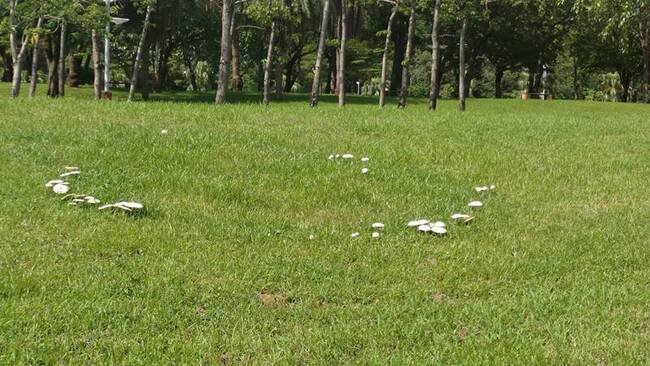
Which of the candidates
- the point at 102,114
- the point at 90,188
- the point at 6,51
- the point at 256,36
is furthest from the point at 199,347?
the point at 6,51

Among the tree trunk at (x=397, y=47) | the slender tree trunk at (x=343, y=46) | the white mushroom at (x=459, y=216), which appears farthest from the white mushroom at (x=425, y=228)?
the tree trunk at (x=397, y=47)

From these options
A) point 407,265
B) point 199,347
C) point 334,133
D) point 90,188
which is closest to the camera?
point 199,347

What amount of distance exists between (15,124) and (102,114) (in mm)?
1671

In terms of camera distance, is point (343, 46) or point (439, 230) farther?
point (343, 46)

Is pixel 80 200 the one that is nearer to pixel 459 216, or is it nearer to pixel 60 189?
pixel 60 189

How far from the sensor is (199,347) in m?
4.27

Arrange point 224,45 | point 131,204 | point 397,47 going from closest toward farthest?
1. point 131,204
2. point 224,45
3. point 397,47

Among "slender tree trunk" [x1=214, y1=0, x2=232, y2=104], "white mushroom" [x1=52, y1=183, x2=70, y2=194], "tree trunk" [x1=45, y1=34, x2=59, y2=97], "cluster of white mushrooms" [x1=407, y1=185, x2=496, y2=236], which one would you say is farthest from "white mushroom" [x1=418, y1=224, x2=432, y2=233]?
"tree trunk" [x1=45, y1=34, x2=59, y2=97]

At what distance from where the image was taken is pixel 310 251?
628 centimetres

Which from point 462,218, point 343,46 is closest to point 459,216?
point 462,218

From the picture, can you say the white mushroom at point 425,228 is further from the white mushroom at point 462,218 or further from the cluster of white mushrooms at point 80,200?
the cluster of white mushrooms at point 80,200

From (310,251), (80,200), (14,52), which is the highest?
(14,52)

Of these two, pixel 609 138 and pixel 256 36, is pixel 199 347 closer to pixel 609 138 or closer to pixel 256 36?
pixel 609 138

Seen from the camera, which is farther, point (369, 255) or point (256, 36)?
point (256, 36)
